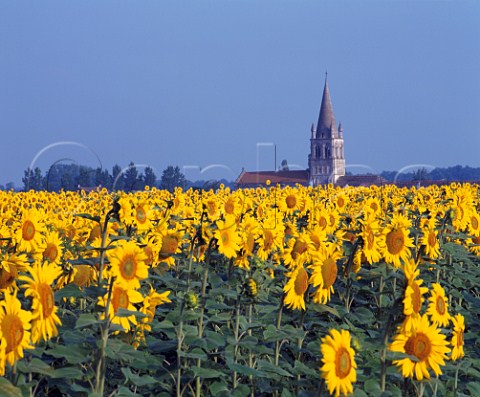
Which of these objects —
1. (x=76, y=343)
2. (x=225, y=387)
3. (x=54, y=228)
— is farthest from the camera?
(x=54, y=228)

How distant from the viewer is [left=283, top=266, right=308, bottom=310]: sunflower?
534 cm

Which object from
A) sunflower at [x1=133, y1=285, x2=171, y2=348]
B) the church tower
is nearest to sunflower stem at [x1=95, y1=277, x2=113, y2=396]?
sunflower at [x1=133, y1=285, x2=171, y2=348]

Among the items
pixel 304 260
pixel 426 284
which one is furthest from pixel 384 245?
pixel 426 284

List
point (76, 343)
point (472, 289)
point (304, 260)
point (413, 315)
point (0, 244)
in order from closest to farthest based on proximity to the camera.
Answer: point (413, 315), point (76, 343), point (304, 260), point (0, 244), point (472, 289)

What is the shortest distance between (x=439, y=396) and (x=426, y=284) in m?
2.61

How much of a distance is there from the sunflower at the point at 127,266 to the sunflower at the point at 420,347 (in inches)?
56.8

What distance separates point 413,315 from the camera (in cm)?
422

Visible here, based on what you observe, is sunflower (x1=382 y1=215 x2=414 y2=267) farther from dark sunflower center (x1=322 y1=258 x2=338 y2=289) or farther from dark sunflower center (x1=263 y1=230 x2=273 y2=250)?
dark sunflower center (x1=322 y1=258 x2=338 y2=289)

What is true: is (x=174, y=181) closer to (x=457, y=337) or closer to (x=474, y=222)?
(x=474, y=222)

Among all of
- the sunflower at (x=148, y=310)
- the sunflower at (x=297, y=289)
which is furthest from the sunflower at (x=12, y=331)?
the sunflower at (x=297, y=289)

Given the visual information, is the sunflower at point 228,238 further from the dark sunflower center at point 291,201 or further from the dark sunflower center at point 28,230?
the dark sunflower center at point 291,201

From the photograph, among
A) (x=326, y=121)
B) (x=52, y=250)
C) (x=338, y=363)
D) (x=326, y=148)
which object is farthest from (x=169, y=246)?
(x=326, y=148)

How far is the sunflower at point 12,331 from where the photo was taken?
359 centimetres

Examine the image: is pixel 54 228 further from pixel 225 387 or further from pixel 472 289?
pixel 472 289
